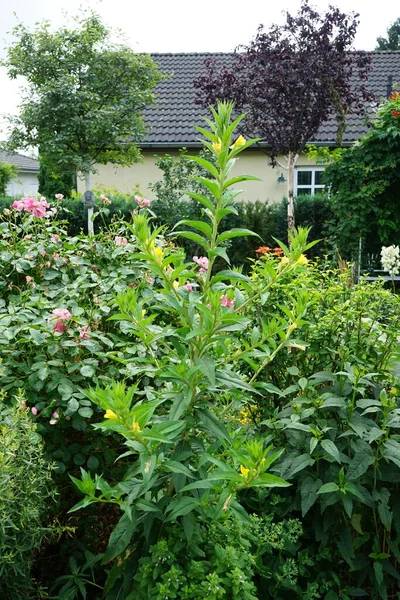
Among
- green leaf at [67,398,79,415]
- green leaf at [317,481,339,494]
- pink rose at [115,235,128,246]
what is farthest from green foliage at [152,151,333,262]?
green leaf at [317,481,339,494]

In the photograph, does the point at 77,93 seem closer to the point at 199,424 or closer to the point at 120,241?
the point at 120,241

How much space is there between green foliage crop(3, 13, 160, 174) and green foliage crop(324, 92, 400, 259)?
8.50 meters

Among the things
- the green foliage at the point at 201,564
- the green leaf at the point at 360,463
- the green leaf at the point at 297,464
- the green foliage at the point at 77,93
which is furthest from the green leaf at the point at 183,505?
the green foliage at the point at 77,93

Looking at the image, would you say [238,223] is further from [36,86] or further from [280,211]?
[36,86]

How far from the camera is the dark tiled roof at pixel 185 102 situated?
18.8 metres

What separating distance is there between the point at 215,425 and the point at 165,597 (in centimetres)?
52

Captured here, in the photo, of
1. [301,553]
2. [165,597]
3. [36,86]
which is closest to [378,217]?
[301,553]

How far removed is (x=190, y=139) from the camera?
18.7 m

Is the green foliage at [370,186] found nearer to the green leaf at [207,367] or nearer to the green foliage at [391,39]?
the green leaf at [207,367]

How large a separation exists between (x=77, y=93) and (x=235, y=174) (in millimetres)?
5375

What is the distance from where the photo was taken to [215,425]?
1983mm

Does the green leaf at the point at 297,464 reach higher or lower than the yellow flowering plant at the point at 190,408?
lower

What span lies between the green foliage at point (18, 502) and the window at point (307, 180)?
17722 mm

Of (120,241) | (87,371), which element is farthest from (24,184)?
(87,371)
